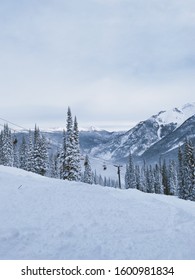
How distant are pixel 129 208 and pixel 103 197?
2.82 m

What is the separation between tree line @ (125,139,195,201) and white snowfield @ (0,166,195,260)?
1313 inches

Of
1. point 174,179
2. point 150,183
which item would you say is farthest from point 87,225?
point 174,179

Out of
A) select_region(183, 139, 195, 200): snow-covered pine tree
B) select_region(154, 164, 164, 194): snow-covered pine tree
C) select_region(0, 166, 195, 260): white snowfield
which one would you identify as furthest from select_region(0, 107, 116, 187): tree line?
select_region(0, 166, 195, 260): white snowfield

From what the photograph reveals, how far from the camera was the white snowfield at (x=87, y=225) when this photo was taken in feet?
41.4

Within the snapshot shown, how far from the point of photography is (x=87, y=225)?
16375 mm

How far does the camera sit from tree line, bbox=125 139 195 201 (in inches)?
2206

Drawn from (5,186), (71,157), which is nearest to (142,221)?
(5,186)

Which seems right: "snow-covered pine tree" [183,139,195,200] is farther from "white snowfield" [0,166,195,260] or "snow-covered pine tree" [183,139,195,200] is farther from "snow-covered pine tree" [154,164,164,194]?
"white snowfield" [0,166,195,260]

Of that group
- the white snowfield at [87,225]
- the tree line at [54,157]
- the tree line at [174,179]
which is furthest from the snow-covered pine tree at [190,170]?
the white snowfield at [87,225]

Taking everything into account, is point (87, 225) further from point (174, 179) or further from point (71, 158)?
point (174, 179)

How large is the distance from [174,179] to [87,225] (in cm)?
8293

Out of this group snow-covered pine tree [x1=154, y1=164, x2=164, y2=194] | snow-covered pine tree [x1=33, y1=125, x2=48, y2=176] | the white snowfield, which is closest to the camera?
the white snowfield

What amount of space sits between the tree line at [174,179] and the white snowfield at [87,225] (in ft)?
109
